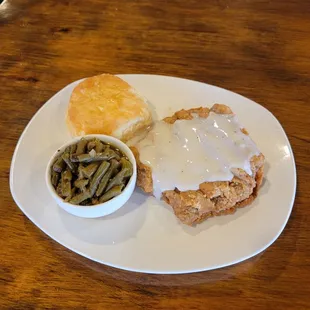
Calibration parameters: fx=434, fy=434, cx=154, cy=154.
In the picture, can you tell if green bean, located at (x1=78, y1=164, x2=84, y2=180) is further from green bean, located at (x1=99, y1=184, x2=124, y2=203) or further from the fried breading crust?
the fried breading crust

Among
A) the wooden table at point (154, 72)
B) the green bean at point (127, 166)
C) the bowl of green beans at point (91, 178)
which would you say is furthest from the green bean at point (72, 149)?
the wooden table at point (154, 72)

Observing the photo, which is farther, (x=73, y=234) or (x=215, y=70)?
(x=215, y=70)

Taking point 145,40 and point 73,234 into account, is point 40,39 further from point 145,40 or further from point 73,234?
point 73,234

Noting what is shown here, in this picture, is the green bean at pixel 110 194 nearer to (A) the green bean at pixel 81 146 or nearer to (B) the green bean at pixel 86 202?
(B) the green bean at pixel 86 202

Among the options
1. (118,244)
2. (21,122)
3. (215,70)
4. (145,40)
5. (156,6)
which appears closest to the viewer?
(118,244)

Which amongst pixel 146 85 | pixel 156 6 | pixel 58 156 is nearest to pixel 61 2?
pixel 156 6

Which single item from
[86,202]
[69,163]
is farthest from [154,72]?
[86,202]

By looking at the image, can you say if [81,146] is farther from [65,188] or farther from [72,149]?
[65,188]
